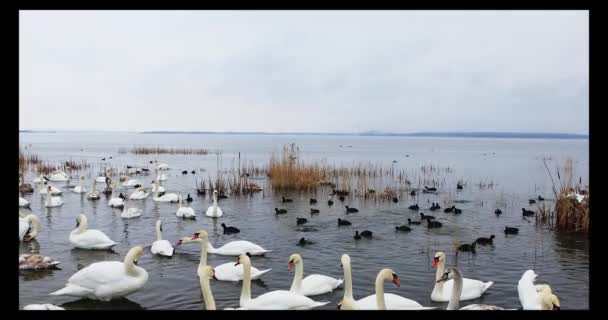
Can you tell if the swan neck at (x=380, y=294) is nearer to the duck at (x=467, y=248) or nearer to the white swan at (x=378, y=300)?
the white swan at (x=378, y=300)

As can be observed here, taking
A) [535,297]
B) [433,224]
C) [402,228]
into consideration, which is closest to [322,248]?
[402,228]

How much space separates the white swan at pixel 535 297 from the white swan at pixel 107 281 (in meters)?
5.64

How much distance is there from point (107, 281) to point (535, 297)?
20.3 ft

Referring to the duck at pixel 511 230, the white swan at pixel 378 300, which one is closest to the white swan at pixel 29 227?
the white swan at pixel 378 300

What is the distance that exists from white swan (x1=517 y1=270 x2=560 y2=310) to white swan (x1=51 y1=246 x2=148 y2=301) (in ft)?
18.5

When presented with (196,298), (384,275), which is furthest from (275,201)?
(384,275)

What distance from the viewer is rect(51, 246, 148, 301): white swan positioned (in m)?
7.65

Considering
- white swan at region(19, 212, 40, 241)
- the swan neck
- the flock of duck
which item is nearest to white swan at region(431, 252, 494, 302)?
the flock of duck

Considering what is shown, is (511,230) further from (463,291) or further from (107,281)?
(107,281)

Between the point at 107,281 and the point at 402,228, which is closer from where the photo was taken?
the point at 107,281

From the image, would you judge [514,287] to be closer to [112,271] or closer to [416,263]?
[416,263]

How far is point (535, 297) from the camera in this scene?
679 centimetres

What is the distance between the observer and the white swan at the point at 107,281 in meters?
7.65
